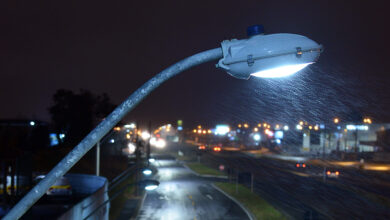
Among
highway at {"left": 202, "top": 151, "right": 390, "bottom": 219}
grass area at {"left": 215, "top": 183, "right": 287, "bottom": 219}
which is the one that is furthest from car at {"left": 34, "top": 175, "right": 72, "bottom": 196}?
highway at {"left": 202, "top": 151, "right": 390, "bottom": 219}

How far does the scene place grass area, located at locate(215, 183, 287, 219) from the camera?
23.9 m

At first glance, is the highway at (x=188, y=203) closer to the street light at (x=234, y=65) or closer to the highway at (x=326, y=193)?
the highway at (x=326, y=193)

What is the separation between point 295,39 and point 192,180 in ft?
139

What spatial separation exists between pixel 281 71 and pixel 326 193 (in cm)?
3309

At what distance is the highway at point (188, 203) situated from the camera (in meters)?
24.9

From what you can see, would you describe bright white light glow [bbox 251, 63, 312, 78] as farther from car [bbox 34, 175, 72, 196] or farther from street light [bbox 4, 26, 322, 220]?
car [bbox 34, 175, 72, 196]

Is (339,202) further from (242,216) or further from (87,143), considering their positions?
(87,143)

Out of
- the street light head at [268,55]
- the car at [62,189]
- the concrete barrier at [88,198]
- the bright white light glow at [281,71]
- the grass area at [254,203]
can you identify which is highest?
the street light head at [268,55]

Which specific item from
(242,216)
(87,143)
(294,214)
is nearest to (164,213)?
(242,216)

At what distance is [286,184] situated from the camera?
39.3 m

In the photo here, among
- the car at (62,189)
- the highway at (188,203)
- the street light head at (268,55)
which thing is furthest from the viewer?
the highway at (188,203)

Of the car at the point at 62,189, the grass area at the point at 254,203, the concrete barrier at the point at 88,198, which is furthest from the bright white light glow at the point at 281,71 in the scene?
the car at the point at 62,189

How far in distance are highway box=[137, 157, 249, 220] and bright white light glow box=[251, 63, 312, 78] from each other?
72.0ft

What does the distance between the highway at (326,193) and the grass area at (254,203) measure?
894mm
